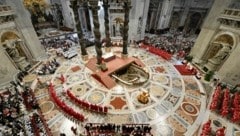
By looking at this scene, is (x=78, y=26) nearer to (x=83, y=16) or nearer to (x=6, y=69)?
(x=6, y=69)

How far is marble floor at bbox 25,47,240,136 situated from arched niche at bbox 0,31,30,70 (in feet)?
7.75

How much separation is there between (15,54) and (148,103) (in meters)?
16.3

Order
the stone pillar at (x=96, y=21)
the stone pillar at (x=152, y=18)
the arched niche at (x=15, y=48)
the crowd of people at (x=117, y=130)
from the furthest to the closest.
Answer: the stone pillar at (x=152, y=18) < the arched niche at (x=15, y=48) < the stone pillar at (x=96, y=21) < the crowd of people at (x=117, y=130)

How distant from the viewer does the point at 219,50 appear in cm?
1728

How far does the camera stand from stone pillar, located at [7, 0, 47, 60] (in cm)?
1748

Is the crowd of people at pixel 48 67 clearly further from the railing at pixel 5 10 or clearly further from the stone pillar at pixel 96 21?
the railing at pixel 5 10

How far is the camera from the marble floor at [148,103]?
38.4ft

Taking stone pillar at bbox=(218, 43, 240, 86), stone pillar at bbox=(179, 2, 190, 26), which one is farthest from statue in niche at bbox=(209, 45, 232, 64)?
stone pillar at bbox=(179, 2, 190, 26)

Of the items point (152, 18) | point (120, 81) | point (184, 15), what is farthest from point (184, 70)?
point (184, 15)

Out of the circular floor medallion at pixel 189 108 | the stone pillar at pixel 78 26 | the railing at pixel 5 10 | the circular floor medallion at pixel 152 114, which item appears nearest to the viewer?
the circular floor medallion at pixel 152 114

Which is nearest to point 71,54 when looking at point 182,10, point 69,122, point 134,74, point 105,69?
point 105,69

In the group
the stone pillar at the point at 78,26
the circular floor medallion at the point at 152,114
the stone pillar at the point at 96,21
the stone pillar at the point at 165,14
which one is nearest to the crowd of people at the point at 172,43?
the stone pillar at the point at 165,14

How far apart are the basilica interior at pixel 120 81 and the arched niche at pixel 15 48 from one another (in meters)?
0.09

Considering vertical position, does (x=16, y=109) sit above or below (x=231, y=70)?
below
